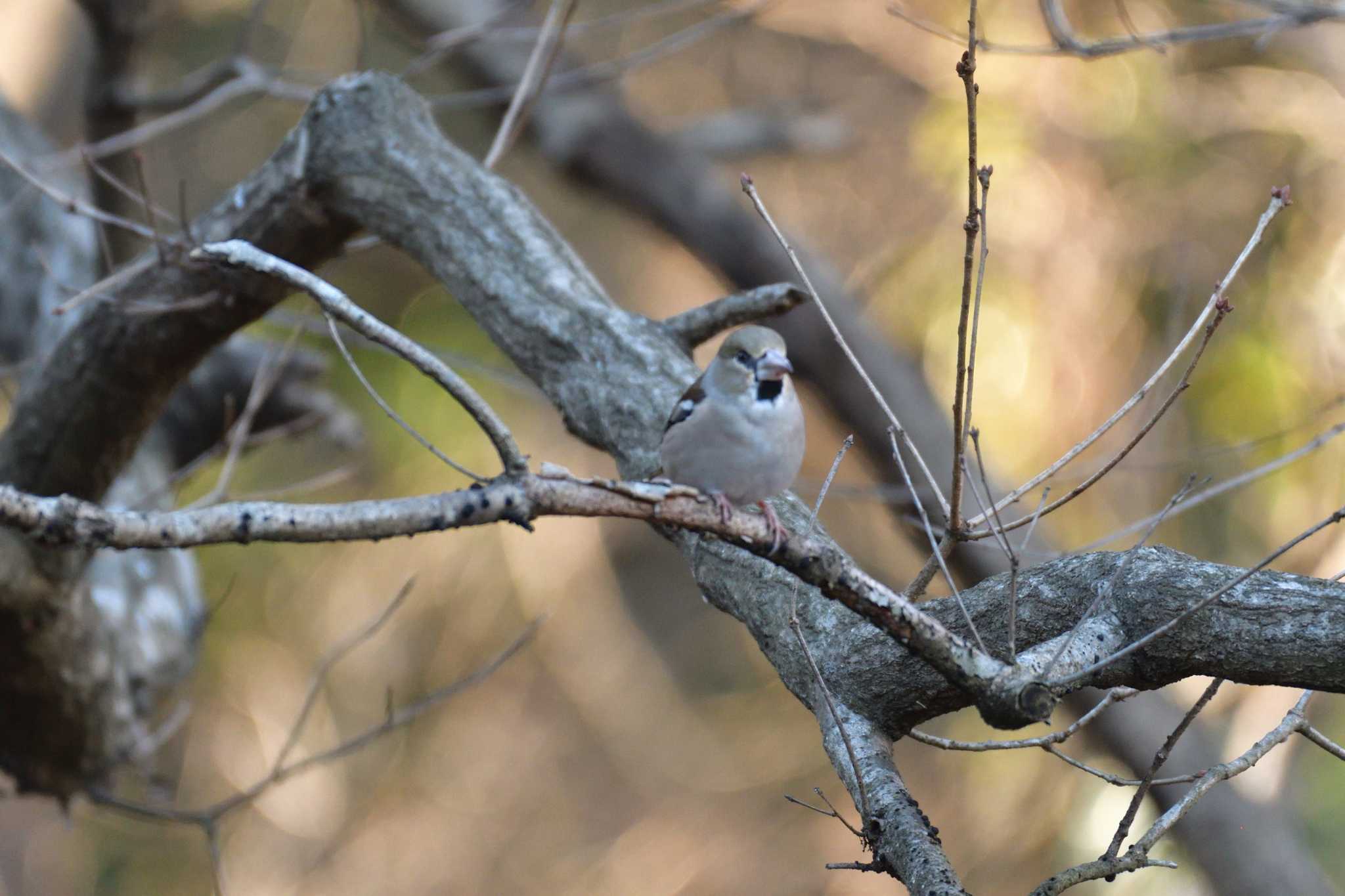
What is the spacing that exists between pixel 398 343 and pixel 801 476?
680cm

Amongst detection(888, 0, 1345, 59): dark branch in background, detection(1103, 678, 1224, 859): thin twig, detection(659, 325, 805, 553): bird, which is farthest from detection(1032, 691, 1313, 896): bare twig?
detection(888, 0, 1345, 59): dark branch in background

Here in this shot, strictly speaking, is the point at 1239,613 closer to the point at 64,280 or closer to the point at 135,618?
the point at 135,618

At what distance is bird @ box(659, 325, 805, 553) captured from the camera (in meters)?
2.33

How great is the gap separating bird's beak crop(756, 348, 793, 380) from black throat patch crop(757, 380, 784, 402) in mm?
16

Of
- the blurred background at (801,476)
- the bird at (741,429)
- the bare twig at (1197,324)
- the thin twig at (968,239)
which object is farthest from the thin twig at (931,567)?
the blurred background at (801,476)

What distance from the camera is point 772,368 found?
2.42 metres

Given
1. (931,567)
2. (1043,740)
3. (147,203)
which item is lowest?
(1043,740)

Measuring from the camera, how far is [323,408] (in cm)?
536

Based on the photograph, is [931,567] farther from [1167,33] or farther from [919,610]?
[1167,33]

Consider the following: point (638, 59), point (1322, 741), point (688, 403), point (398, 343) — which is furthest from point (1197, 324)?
point (638, 59)

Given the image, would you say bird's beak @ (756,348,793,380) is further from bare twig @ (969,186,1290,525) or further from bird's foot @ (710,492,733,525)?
bare twig @ (969,186,1290,525)

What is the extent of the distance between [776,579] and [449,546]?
21.9 feet

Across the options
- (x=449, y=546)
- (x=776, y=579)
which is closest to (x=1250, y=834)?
(x=776, y=579)

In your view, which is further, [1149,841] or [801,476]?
[801,476]
